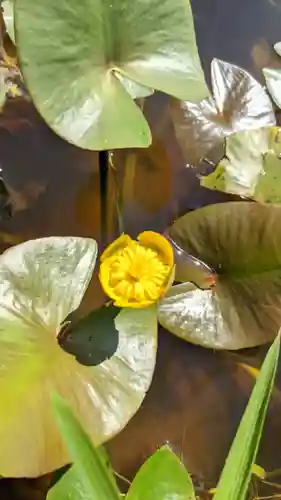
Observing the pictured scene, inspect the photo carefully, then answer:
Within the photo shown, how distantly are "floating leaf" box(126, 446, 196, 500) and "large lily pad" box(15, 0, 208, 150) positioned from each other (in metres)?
0.36

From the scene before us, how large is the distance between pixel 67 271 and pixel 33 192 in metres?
0.28

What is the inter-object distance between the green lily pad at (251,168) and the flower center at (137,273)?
196 millimetres

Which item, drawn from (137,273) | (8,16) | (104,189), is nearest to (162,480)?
(137,273)

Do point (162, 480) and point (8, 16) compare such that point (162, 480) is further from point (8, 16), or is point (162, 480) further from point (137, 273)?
point (8, 16)

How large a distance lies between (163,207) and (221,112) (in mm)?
195

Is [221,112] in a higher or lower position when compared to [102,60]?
lower

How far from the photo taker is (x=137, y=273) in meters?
0.94

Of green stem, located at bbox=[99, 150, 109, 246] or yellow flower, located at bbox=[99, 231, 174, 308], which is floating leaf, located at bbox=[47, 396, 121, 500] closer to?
yellow flower, located at bbox=[99, 231, 174, 308]

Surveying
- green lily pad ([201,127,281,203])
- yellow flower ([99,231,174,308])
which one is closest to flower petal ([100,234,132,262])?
yellow flower ([99,231,174,308])

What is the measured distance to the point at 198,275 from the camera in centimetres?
99

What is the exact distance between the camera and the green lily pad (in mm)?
1056

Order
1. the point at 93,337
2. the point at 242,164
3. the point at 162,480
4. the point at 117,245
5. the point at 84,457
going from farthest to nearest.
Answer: the point at 242,164
the point at 117,245
the point at 93,337
the point at 162,480
the point at 84,457

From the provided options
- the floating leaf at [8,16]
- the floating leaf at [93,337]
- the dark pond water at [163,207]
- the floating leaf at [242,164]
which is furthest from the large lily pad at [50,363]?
the floating leaf at [8,16]

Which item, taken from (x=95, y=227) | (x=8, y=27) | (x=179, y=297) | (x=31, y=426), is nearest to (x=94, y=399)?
(x=31, y=426)
